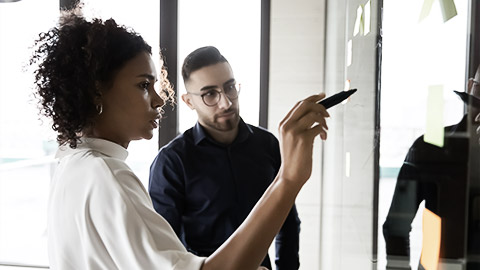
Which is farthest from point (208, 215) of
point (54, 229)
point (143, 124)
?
point (54, 229)

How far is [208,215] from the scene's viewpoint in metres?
1.59

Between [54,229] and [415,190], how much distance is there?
535 millimetres

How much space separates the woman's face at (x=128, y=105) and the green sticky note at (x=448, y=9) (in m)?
0.49

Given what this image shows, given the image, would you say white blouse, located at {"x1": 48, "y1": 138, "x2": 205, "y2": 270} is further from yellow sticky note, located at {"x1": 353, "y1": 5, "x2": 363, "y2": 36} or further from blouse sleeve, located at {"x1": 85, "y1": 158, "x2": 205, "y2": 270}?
yellow sticky note, located at {"x1": 353, "y1": 5, "x2": 363, "y2": 36}

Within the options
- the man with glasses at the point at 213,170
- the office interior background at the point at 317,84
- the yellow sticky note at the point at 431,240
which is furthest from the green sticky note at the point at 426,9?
the man with glasses at the point at 213,170

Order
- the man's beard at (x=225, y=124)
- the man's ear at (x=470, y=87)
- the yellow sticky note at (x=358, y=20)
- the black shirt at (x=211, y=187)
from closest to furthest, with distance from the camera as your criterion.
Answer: the man's ear at (x=470, y=87), the yellow sticky note at (x=358, y=20), the black shirt at (x=211, y=187), the man's beard at (x=225, y=124)

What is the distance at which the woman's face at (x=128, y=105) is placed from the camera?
2.79ft

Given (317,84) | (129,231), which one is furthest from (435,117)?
(317,84)

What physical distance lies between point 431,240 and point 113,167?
456 millimetres

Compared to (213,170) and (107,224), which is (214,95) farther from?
(107,224)

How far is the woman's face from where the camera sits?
849mm

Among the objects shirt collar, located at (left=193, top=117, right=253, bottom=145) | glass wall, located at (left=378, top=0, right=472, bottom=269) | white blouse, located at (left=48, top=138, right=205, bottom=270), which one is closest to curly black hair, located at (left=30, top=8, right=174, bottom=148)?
white blouse, located at (left=48, top=138, right=205, bottom=270)

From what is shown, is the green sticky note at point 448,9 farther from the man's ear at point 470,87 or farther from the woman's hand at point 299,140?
the woman's hand at point 299,140

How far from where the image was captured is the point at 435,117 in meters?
0.63
